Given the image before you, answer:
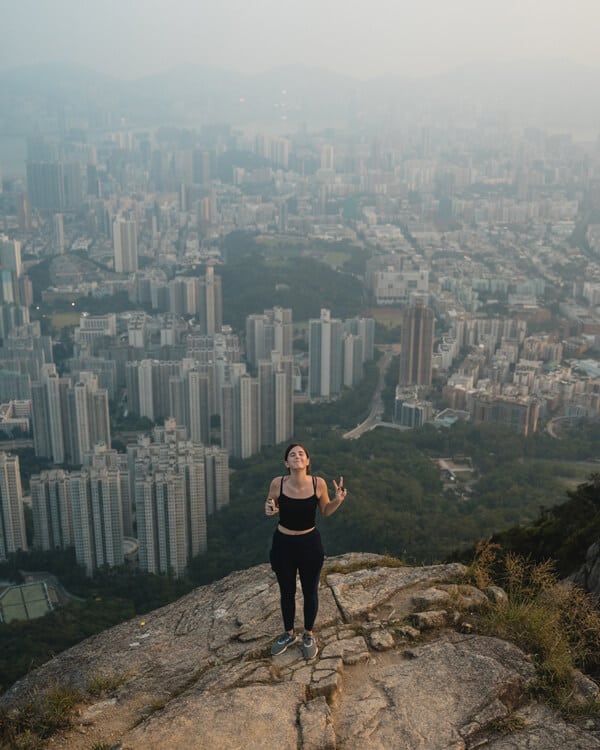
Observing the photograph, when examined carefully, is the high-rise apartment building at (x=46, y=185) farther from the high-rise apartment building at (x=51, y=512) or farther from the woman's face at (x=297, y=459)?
the woman's face at (x=297, y=459)

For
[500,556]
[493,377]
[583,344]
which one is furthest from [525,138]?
[500,556]

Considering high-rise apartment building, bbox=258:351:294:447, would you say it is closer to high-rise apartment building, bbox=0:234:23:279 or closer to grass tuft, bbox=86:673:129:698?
grass tuft, bbox=86:673:129:698

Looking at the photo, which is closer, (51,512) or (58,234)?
(51,512)

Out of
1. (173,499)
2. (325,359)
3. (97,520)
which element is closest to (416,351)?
(325,359)

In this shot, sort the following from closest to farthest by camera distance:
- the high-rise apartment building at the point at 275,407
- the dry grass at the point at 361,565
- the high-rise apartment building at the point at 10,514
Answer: the dry grass at the point at 361,565, the high-rise apartment building at the point at 10,514, the high-rise apartment building at the point at 275,407

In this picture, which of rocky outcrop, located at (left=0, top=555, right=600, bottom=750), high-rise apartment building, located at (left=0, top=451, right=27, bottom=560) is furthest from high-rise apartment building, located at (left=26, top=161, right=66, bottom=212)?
rocky outcrop, located at (left=0, top=555, right=600, bottom=750)

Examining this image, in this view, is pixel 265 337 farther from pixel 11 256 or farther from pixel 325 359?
pixel 11 256

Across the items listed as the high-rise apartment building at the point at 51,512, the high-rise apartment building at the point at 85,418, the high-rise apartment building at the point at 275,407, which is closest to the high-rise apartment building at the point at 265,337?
the high-rise apartment building at the point at 275,407
